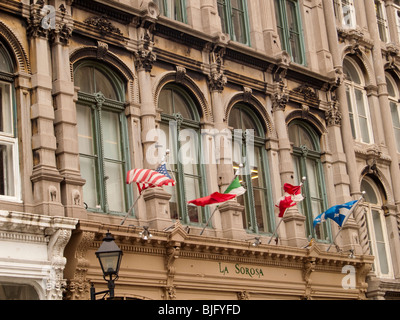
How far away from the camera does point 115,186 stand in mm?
24016

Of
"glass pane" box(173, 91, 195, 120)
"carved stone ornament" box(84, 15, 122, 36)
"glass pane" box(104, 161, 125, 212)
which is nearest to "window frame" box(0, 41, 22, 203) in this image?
"carved stone ornament" box(84, 15, 122, 36)

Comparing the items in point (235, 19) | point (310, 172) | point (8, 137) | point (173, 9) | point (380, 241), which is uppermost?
point (235, 19)

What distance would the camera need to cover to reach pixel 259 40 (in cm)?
2972

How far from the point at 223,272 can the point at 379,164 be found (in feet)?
35.3

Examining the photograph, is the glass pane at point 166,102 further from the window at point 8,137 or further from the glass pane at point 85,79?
the window at point 8,137

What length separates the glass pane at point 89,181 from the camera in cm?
2312

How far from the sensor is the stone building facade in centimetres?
2198

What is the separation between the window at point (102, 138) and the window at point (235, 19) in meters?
5.51

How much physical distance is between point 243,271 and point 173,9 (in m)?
8.13

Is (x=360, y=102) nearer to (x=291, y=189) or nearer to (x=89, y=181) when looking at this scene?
(x=291, y=189)

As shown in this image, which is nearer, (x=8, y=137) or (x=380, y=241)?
(x=8, y=137)

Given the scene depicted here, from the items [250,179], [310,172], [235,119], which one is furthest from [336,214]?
[235,119]

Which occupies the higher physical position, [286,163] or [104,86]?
[104,86]
